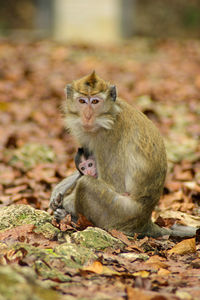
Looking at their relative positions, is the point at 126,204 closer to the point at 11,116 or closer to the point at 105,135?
the point at 105,135

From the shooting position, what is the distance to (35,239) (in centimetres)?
421

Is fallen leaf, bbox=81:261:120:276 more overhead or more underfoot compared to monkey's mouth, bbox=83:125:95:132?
more underfoot

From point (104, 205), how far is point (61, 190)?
0.62 meters

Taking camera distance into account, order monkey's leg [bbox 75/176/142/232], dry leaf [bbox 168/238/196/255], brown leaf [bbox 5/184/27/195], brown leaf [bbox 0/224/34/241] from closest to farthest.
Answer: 1. brown leaf [bbox 0/224/34/241]
2. dry leaf [bbox 168/238/196/255]
3. monkey's leg [bbox 75/176/142/232]
4. brown leaf [bbox 5/184/27/195]

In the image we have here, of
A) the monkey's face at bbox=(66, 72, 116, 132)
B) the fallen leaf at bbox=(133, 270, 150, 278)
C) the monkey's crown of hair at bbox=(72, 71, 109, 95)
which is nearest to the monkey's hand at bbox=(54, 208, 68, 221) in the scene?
the monkey's face at bbox=(66, 72, 116, 132)

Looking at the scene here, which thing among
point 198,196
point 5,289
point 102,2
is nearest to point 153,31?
point 102,2

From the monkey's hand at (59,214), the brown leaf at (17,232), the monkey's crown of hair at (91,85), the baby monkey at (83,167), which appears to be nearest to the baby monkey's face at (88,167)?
the baby monkey at (83,167)

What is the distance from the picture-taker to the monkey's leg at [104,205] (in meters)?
4.80

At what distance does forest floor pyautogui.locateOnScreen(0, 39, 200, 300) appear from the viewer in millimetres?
3625

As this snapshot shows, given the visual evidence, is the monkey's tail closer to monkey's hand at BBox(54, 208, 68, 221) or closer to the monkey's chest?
the monkey's chest

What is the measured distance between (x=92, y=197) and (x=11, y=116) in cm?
562

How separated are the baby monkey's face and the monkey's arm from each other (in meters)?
0.24

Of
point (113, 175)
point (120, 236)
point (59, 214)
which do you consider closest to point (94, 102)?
point (113, 175)

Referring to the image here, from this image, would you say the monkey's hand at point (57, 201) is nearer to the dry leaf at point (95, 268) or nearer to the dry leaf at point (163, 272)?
the dry leaf at point (95, 268)
